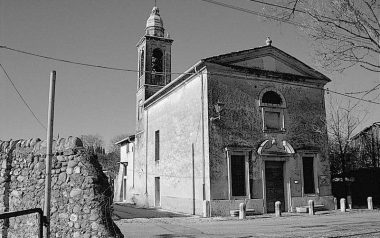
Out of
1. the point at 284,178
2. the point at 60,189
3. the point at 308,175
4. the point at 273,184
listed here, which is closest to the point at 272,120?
the point at 284,178

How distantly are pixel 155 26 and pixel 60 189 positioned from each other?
2649 cm

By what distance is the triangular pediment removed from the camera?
19938mm

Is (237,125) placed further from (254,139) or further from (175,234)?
(175,234)

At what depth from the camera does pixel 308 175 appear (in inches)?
828

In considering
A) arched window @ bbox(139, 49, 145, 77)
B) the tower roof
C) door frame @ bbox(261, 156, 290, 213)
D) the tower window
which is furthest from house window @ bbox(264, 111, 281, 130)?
the tower roof

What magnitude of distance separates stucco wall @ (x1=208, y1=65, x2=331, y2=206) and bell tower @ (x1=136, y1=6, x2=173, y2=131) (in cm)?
1130

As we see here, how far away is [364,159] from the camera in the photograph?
28328 millimetres

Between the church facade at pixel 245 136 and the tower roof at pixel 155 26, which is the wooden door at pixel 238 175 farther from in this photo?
the tower roof at pixel 155 26

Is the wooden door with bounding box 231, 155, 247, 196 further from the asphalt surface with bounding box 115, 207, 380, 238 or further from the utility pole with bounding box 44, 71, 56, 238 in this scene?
the utility pole with bounding box 44, 71, 56, 238

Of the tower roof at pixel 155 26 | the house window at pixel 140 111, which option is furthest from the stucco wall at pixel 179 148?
the tower roof at pixel 155 26

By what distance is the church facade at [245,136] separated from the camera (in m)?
18.7

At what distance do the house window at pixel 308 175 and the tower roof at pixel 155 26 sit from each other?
57.7 ft

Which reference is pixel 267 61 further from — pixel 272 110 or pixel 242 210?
pixel 242 210

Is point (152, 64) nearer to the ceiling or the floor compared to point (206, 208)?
nearer to the ceiling
